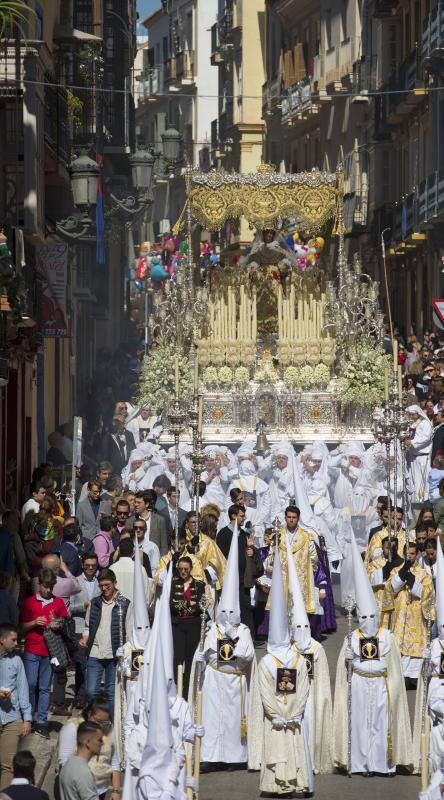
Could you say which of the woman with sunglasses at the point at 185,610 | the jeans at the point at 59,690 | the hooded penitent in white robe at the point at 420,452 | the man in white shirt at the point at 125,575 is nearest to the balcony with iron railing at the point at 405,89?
the hooded penitent in white robe at the point at 420,452

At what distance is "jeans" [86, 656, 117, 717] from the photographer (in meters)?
15.8

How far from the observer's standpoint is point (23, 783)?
10.2m

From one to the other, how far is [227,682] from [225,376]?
14.0 meters

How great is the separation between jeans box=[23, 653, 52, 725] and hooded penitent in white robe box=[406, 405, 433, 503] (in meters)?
10.6

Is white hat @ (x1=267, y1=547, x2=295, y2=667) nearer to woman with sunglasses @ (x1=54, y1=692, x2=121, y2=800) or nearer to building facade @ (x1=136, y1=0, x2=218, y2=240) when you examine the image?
woman with sunglasses @ (x1=54, y1=692, x2=121, y2=800)

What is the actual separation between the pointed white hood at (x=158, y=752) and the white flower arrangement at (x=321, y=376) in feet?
57.6

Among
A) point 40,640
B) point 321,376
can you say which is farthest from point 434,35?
point 40,640

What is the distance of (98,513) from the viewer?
21094 millimetres

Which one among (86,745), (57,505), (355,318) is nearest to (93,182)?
(57,505)

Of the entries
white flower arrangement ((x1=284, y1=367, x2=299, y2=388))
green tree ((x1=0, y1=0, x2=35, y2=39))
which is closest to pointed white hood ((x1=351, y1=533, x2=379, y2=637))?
green tree ((x1=0, y1=0, x2=35, y2=39))

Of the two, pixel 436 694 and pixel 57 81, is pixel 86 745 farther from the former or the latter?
pixel 57 81

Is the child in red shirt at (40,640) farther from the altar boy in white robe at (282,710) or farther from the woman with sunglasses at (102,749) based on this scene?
the woman with sunglasses at (102,749)

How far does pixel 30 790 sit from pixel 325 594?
9846 mm

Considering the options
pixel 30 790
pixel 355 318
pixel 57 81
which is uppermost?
pixel 57 81
